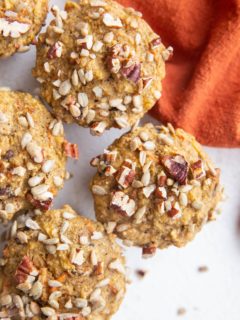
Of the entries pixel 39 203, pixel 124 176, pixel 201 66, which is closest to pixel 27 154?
pixel 39 203

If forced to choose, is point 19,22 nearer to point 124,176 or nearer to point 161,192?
point 124,176

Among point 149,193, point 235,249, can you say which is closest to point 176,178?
point 149,193

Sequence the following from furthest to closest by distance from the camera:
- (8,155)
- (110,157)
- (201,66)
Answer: (201,66)
(110,157)
(8,155)

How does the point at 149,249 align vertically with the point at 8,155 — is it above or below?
below

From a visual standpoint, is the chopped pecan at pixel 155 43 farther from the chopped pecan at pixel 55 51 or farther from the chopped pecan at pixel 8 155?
the chopped pecan at pixel 8 155

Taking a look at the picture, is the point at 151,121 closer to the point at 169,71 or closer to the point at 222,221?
the point at 169,71

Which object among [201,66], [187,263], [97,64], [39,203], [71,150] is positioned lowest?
[187,263]
